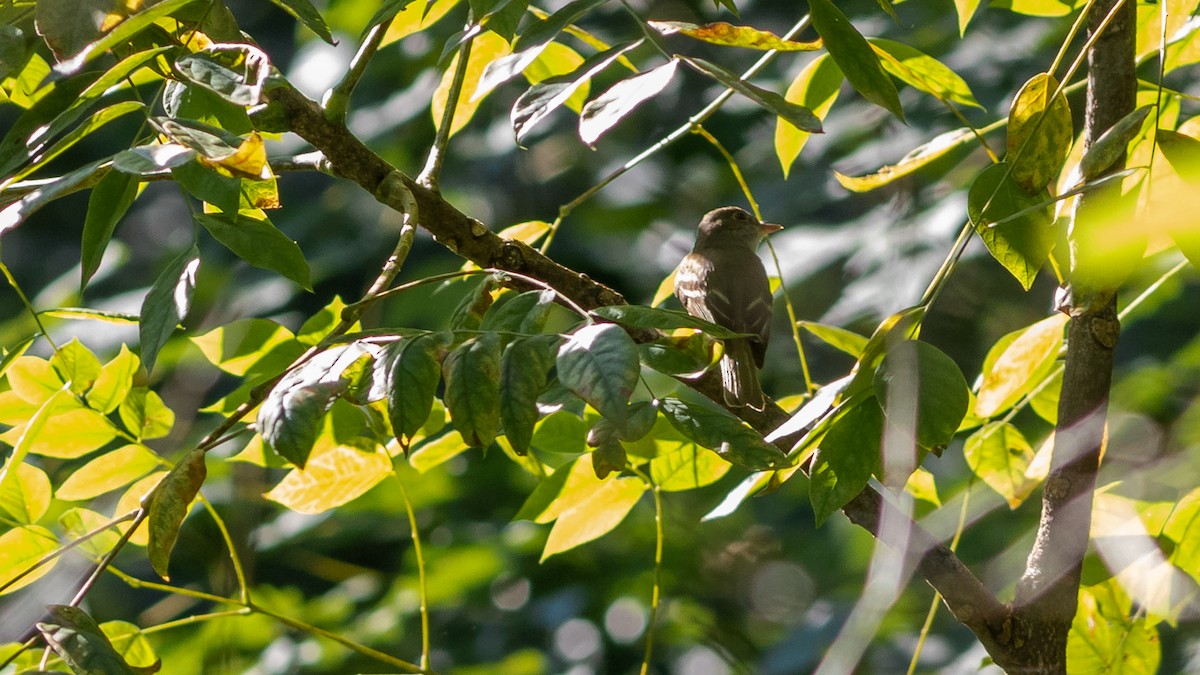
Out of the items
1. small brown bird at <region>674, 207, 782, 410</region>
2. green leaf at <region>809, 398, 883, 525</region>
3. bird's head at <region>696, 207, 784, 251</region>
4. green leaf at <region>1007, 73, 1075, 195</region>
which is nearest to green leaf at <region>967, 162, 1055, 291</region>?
green leaf at <region>1007, 73, 1075, 195</region>

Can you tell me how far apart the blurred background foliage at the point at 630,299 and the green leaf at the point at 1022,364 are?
1.12 meters

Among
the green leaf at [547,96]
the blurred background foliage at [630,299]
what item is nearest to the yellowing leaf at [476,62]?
the green leaf at [547,96]

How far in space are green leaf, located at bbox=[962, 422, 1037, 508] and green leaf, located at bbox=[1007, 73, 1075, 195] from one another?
0.41 metres

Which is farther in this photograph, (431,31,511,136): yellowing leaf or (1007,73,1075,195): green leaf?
(431,31,511,136): yellowing leaf

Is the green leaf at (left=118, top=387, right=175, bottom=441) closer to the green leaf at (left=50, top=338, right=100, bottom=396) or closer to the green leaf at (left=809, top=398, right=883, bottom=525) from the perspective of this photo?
the green leaf at (left=50, top=338, right=100, bottom=396)

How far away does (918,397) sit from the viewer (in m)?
0.74

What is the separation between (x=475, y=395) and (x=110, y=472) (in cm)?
65

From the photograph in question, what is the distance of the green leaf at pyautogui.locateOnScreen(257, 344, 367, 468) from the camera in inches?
25.0

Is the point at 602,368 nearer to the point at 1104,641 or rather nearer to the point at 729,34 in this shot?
the point at 729,34

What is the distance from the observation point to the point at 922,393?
0.74 metres

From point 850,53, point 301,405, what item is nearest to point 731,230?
point 850,53

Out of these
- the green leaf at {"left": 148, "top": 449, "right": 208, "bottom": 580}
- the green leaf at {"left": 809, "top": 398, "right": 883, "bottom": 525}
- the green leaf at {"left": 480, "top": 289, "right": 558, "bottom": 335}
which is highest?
the green leaf at {"left": 480, "top": 289, "right": 558, "bottom": 335}

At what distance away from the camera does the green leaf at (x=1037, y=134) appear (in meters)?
0.82

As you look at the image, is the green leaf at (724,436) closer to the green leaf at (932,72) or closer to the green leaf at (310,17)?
the green leaf at (310,17)
